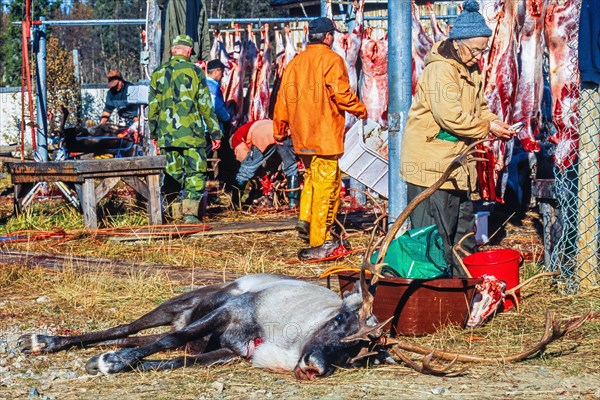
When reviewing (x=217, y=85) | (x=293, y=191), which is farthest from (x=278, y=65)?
(x=293, y=191)

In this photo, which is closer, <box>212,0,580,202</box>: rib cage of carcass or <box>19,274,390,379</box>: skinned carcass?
<box>19,274,390,379</box>: skinned carcass

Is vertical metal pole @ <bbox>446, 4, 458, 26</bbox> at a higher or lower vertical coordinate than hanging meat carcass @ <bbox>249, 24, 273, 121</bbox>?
higher

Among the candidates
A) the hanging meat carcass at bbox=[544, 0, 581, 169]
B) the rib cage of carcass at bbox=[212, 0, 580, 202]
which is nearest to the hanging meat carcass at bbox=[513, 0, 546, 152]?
the rib cage of carcass at bbox=[212, 0, 580, 202]

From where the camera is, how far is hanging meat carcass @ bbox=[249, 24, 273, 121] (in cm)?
1396

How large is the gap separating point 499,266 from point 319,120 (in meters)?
3.11

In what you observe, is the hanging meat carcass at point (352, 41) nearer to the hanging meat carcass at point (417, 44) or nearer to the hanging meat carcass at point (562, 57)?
the hanging meat carcass at point (417, 44)

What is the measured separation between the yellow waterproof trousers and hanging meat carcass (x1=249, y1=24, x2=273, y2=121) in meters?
4.38

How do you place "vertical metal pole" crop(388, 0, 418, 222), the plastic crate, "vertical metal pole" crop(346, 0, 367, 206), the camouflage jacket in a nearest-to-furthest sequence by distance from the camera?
"vertical metal pole" crop(388, 0, 418, 222), the plastic crate, the camouflage jacket, "vertical metal pole" crop(346, 0, 367, 206)

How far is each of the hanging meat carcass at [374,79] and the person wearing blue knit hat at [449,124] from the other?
4.76m

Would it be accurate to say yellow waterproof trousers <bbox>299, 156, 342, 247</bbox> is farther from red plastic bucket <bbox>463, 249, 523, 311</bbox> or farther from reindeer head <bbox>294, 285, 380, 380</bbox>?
reindeer head <bbox>294, 285, 380, 380</bbox>

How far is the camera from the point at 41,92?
43.5 feet

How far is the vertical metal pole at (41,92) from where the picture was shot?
13.1 m

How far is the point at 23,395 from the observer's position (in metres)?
5.25

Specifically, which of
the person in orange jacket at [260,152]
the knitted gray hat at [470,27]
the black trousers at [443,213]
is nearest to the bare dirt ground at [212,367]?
the black trousers at [443,213]
